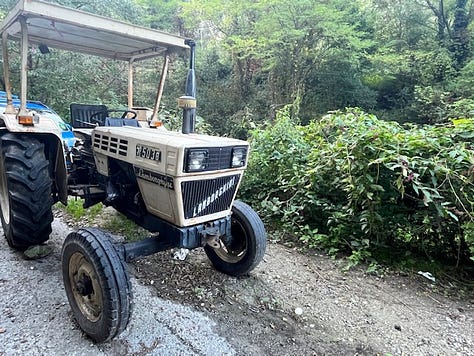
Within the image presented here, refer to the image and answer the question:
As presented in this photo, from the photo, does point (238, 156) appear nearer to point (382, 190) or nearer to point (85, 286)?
point (85, 286)

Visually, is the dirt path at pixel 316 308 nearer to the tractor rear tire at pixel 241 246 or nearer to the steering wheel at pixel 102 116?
the tractor rear tire at pixel 241 246

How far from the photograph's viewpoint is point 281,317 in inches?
92.5

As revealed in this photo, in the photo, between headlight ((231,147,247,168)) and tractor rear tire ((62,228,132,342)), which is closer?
tractor rear tire ((62,228,132,342))

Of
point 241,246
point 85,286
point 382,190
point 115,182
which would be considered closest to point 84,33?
point 115,182

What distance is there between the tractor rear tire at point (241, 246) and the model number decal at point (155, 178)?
70 centimetres

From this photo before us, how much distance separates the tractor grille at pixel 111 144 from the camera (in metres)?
2.36

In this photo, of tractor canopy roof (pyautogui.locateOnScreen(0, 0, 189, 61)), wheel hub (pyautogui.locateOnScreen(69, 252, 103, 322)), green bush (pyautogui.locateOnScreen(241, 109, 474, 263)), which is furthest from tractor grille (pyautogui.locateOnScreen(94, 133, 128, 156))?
green bush (pyautogui.locateOnScreen(241, 109, 474, 263))

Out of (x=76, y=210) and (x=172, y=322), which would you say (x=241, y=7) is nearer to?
(x=76, y=210)

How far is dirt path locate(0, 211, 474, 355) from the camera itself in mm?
2006

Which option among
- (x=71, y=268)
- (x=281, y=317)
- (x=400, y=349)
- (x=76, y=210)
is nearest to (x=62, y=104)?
(x=76, y=210)

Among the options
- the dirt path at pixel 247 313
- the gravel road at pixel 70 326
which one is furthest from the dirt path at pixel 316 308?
the gravel road at pixel 70 326

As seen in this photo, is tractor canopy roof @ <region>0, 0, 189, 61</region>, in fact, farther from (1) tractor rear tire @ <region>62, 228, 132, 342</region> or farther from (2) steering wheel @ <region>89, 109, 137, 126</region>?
(1) tractor rear tire @ <region>62, 228, 132, 342</region>

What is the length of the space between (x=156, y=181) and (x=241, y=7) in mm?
10170

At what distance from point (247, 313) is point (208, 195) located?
2.92 feet
